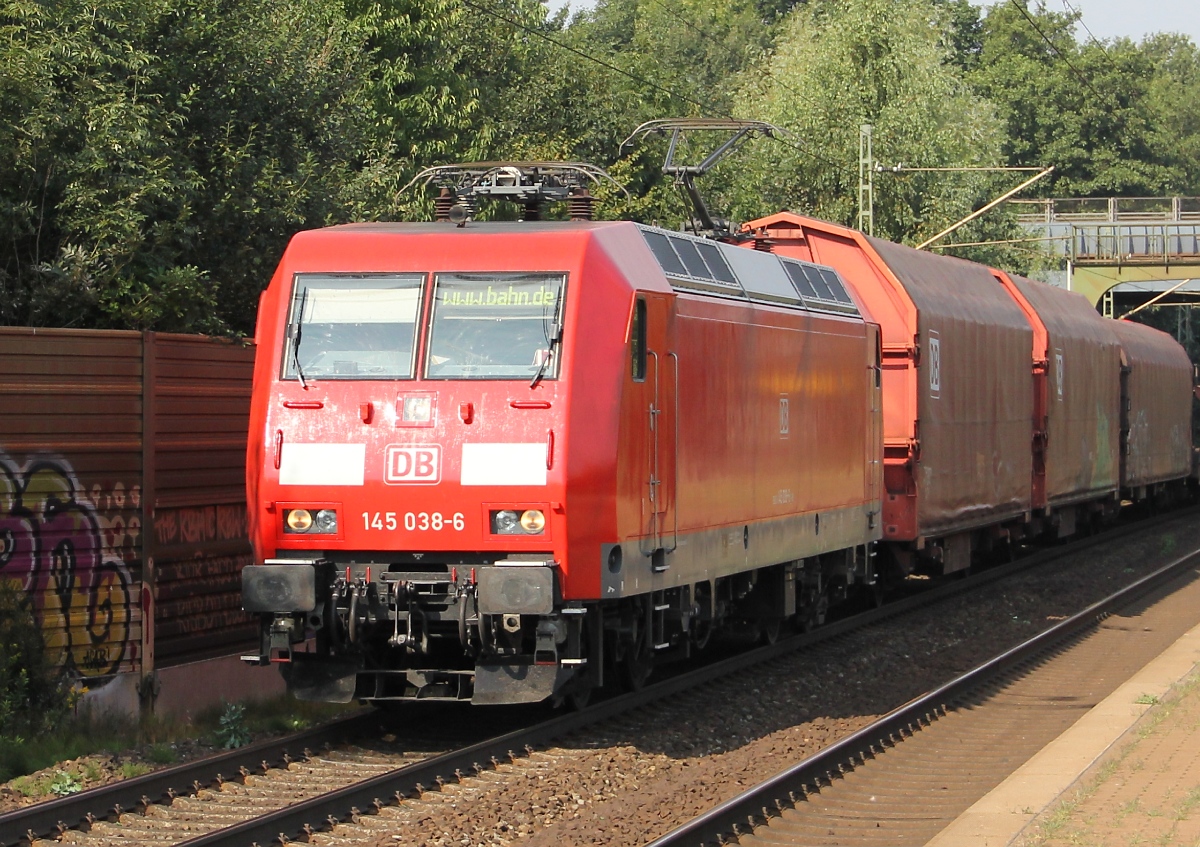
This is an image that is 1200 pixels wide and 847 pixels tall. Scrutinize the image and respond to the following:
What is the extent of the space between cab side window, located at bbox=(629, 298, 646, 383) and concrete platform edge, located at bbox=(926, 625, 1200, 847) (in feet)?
11.0

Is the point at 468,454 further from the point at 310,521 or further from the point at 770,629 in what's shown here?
the point at 770,629

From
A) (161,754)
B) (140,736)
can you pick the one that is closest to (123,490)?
(140,736)

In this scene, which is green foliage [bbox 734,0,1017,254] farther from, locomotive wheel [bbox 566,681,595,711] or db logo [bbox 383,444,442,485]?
db logo [bbox 383,444,442,485]

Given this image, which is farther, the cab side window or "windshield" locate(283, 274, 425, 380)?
the cab side window

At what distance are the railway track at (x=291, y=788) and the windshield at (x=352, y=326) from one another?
234 cm

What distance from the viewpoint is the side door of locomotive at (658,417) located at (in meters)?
10.5

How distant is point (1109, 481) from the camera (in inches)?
1101

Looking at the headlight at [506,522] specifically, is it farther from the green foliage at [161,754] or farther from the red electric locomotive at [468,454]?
the green foliage at [161,754]

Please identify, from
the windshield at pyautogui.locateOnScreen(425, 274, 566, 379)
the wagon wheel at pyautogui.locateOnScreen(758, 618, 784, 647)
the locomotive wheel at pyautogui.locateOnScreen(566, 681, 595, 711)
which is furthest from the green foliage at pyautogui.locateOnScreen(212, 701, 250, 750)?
the wagon wheel at pyautogui.locateOnScreen(758, 618, 784, 647)

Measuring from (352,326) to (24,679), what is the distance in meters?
2.92

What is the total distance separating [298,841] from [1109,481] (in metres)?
22.4

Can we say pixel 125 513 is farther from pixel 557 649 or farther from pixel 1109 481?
pixel 1109 481

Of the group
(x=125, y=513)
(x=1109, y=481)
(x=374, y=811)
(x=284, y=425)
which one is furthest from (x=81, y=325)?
(x=1109, y=481)

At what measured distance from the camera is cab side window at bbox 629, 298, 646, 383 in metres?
10.4
